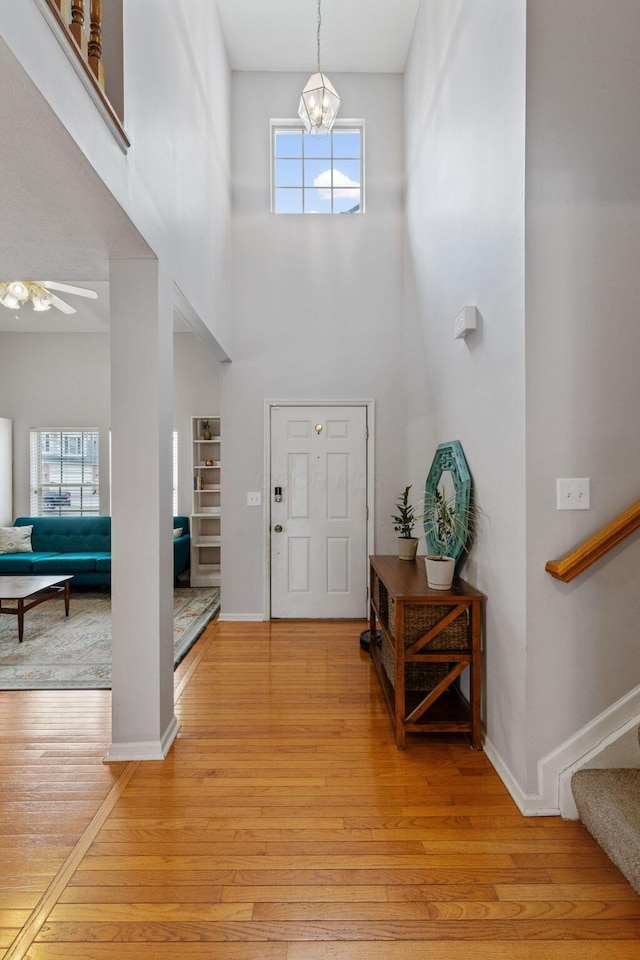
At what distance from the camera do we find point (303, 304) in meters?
4.62

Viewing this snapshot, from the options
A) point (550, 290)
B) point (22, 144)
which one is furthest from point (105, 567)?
point (550, 290)

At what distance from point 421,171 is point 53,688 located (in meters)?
4.34

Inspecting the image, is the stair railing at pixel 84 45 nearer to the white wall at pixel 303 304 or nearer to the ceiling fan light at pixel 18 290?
the ceiling fan light at pixel 18 290

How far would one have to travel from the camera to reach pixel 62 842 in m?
1.88

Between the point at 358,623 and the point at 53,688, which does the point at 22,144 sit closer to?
the point at 53,688

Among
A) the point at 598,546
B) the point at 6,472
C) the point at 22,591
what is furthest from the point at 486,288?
the point at 6,472

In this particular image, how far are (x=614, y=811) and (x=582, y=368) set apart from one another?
1.56 m

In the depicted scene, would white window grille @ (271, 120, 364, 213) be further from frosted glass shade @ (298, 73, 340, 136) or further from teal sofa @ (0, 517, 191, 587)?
teal sofa @ (0, 517, 191, 587)

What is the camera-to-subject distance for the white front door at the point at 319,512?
4.66 m

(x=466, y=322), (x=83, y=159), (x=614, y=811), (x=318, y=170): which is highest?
(x=318, y=170)

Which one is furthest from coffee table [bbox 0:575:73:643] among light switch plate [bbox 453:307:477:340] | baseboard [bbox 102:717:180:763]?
light switch plate [bbox 453:307:477:340]

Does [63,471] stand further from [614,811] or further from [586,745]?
[614,811]

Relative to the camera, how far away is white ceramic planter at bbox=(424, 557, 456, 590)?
257 cm

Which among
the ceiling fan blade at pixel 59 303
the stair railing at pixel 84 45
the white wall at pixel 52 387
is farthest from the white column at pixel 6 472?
the stair railing at pixel 84 45
